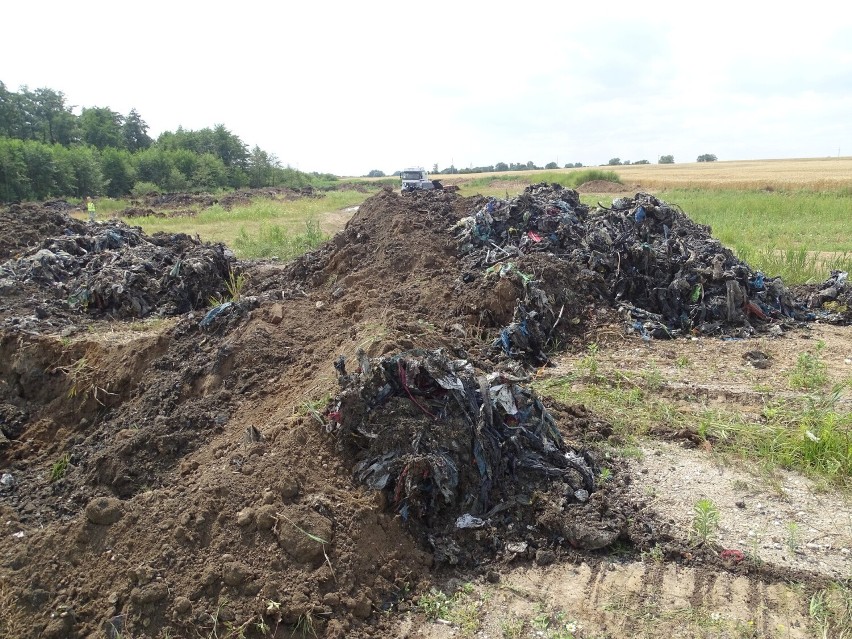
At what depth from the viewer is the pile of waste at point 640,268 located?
289 inches

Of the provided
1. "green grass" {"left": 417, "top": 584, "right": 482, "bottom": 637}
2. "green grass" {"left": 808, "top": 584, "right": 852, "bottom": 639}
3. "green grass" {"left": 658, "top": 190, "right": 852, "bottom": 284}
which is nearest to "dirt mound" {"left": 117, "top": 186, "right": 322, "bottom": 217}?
"green grass" {"left": 658, "top": 190, "right": 852, "bottom": 284}

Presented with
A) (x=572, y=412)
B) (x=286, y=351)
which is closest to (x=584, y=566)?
(x=572, y=412)

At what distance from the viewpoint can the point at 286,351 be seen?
219 inches

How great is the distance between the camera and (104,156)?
1513 inches

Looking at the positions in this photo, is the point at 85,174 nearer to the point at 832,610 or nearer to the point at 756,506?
the point at 756,506

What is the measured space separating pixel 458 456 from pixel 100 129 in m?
55.8

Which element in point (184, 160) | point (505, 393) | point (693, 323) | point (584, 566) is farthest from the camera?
point (184, 160)

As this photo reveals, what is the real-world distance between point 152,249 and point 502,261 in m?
6.32

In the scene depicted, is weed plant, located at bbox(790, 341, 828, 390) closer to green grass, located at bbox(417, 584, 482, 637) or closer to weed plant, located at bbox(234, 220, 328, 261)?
green grass, located at bbox(417, 584, 482, 637)

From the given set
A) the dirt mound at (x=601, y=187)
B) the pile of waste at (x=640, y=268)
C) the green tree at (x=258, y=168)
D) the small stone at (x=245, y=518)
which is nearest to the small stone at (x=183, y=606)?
the small stone at (x=245, y=518)

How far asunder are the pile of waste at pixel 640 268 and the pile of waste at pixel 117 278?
14.5ft

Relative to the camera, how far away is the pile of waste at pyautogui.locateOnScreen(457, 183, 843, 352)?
734cm

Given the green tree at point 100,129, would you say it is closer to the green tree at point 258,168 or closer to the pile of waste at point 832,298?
the green tree at point 258,168

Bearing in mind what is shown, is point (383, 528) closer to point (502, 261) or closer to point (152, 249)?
point (502, 261)
